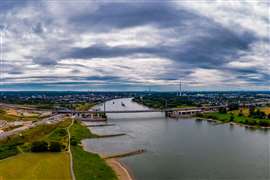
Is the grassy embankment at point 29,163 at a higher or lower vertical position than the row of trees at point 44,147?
lower

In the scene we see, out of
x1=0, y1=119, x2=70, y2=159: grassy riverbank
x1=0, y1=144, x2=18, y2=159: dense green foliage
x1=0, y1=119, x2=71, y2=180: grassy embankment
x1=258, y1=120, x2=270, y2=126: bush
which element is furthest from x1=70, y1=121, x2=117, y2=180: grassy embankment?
x1=258, y1=120, x2=270, y2=126: bush

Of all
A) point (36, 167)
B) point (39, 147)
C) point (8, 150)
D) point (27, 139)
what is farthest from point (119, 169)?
point (27, 139)

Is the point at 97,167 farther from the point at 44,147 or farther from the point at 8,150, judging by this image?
the point at 8,150

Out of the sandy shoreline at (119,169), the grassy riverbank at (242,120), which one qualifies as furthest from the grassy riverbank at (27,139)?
the grassy riverbank at (242,120)

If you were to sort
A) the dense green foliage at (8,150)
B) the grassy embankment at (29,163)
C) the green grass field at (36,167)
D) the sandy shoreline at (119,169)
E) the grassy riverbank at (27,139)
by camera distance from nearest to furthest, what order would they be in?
the green grass field at (36,167), the grassy embankment at (29,163), the sandy shoreline at (119,169), the dense green foliage at (8,150), the grassy riverbank at (27,139)

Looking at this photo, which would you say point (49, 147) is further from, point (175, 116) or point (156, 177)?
point (175, 116)

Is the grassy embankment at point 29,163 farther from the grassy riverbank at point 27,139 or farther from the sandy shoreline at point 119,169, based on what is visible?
the sandy shoreline at point 119,169
